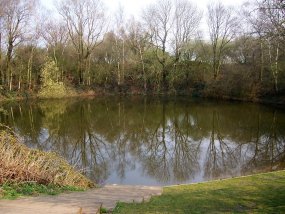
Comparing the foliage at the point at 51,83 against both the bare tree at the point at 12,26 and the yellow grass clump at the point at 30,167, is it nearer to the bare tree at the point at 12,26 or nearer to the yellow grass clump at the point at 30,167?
the bare tree at the point at 12,26

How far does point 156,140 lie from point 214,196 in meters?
12.1

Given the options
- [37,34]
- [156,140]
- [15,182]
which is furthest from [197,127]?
[37,34]

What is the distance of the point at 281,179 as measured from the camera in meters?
10.3

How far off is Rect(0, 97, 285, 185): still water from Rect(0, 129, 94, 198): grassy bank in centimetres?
265

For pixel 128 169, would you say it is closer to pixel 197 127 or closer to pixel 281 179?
pixel 281 179

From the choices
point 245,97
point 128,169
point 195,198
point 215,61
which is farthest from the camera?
point 215,61

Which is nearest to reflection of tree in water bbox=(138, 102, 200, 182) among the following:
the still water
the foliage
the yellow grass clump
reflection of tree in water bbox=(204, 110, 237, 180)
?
the still water

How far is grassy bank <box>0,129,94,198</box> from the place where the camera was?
8141 millimetres

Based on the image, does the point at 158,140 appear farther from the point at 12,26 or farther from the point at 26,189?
the point at 12,26

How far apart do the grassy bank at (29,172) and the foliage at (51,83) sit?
111 ft

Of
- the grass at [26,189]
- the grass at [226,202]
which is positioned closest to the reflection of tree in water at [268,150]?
the grass at [226,202]

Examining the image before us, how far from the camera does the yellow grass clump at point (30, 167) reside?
841 centimetres

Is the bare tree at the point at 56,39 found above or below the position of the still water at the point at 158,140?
above

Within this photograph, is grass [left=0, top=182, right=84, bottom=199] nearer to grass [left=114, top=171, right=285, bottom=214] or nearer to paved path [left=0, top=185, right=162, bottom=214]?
paved path [left=0, top=185, right=162, bottom=214]
